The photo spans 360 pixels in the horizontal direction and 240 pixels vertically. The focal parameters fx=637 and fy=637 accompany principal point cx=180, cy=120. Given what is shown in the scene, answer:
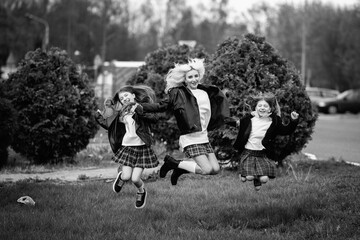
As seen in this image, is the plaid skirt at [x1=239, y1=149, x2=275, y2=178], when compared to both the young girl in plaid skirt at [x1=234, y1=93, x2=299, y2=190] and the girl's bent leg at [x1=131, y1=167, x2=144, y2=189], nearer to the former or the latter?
the young girl in plaid skirt at [x1=234, y1=93, x2=299, y2=190]

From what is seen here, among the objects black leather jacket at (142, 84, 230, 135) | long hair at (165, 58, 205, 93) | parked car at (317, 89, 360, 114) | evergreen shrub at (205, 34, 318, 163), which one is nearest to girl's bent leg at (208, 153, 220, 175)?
black leather jacket at (142, 84, 230, 135)

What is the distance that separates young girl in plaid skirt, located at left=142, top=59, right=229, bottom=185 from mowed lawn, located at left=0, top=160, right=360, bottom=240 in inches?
21.7

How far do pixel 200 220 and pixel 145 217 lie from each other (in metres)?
0.60

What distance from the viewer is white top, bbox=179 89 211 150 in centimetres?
711

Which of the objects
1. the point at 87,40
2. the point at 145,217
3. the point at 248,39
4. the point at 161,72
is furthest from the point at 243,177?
the point at 87,40

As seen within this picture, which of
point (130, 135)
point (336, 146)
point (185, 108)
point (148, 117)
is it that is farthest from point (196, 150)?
point (336, 146)

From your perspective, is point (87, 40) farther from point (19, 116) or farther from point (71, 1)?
point (19, 116)

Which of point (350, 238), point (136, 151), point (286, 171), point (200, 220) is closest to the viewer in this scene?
point (350, 238)

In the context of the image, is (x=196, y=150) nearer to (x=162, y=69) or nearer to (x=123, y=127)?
(x=123, y=127)

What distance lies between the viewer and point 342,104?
41750 mm

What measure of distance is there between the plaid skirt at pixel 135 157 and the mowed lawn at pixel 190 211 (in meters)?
0.53

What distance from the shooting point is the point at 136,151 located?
23.9ft

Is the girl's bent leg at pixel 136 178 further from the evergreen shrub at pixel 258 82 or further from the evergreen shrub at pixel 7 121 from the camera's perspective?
the evergreen shrub at pixel 7 121

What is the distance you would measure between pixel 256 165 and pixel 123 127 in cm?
158
